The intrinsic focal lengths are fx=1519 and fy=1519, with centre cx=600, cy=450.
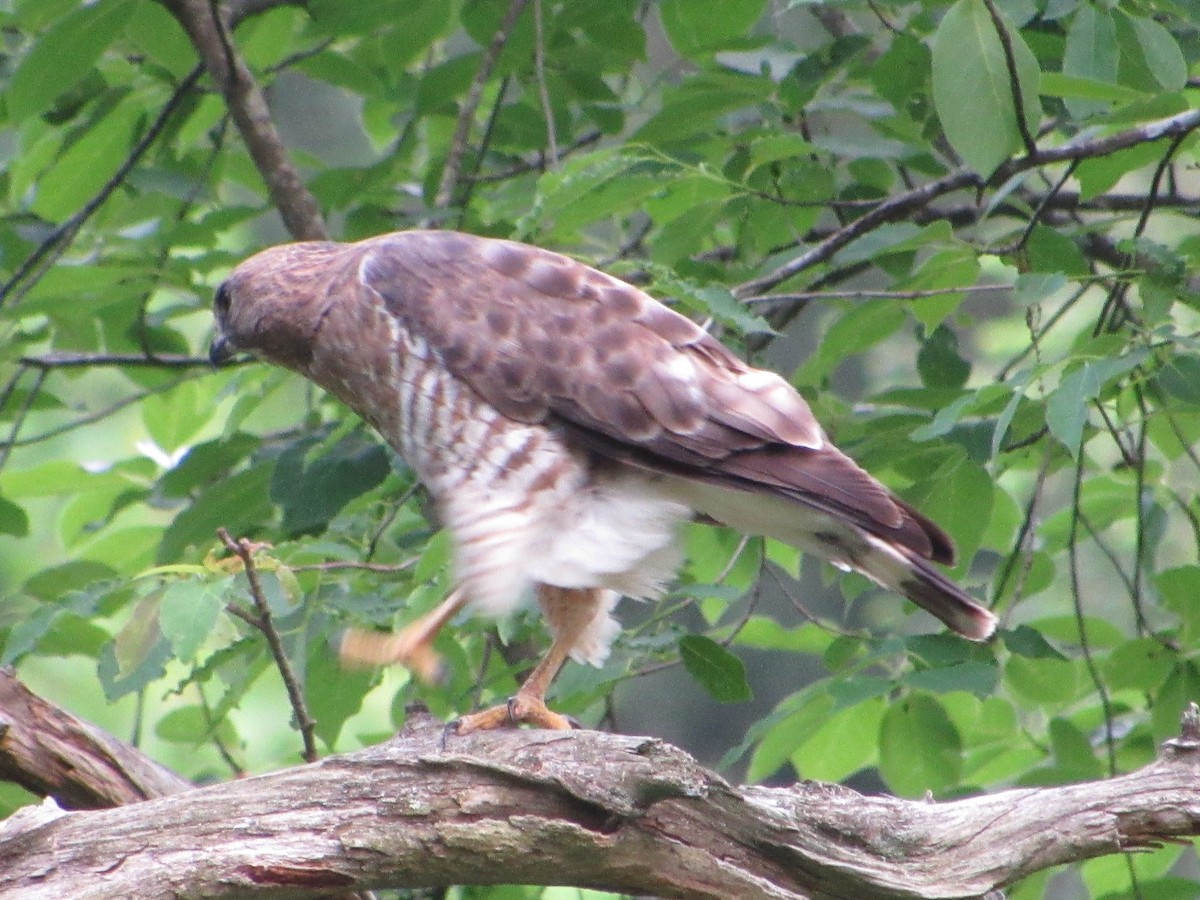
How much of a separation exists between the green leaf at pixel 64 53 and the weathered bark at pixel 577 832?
191 cm

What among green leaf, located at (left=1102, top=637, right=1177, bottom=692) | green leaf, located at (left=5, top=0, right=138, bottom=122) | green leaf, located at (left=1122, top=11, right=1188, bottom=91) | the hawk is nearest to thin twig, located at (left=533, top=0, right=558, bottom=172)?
the hawk

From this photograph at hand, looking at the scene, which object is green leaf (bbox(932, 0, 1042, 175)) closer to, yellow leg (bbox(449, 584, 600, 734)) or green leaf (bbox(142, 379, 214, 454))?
yellow leg (bbox(449, 584, 600, 734))

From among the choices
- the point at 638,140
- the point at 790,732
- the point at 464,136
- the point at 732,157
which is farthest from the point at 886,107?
the point at 790,732

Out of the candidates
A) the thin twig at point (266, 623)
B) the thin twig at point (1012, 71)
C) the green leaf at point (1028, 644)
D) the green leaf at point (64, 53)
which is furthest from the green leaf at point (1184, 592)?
the green leaf at point (64, 53)

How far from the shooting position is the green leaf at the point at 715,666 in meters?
3.30

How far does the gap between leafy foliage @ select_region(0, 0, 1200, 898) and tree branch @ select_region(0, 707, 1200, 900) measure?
306 millimetres

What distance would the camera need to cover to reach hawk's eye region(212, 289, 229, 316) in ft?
12.9

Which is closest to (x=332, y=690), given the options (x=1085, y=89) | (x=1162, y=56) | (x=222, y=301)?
(x=222, y=301)

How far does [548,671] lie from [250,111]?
198 cm

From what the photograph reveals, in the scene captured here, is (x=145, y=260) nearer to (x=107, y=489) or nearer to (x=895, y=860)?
(x=107, y=489)

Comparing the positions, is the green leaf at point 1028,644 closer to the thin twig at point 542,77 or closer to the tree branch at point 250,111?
the thin twig at point 542,77

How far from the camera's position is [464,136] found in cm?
430

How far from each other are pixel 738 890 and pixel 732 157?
2.09 m

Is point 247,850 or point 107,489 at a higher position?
point 107,489
